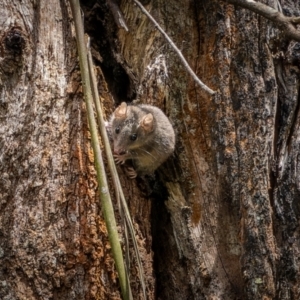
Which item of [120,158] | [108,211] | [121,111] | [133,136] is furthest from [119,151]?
[108,211]

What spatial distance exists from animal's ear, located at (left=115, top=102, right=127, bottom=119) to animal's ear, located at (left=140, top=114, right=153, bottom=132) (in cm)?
14

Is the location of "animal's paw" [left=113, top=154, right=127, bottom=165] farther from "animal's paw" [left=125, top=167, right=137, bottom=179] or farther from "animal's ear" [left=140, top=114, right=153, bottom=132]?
"animal's ear" [left=140, top=114, right=153, bottom=132]

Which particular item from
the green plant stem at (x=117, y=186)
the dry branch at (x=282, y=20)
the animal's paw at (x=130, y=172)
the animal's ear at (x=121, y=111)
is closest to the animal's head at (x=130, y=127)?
the animal's ear at (x=121, y=111)

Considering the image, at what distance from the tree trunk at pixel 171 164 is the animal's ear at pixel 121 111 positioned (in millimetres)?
74

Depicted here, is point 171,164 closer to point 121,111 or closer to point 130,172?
point 130,172

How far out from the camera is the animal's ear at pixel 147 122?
338 cm

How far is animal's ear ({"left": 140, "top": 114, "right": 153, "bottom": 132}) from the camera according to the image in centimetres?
338

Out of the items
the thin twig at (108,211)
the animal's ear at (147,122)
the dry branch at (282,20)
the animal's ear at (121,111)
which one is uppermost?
the dry branch at (282,20)

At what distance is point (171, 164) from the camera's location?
127 inches

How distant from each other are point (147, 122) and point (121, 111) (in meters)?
0.24

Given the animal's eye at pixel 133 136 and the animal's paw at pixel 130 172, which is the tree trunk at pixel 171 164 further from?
the animal's eye at pixel 133 136

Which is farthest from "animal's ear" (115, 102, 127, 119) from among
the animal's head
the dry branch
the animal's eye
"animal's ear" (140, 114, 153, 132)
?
the dry branch

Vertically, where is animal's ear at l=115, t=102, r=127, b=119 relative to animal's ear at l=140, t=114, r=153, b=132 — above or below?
above

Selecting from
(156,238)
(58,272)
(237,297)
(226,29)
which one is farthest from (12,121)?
(237,297)
